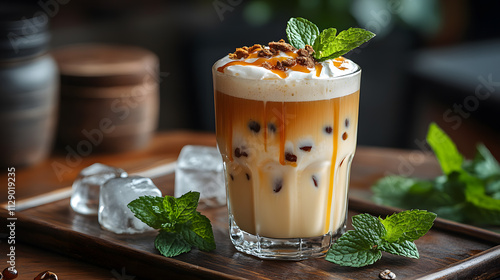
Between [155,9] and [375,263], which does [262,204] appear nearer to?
[375,263]

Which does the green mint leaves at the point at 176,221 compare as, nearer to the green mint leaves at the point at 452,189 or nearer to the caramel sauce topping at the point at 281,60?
the caramel sauce topping at the point at 281,60

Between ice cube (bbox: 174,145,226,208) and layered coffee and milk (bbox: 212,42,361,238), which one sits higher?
layered coffee and milk (bbox: 212,42,361,238)

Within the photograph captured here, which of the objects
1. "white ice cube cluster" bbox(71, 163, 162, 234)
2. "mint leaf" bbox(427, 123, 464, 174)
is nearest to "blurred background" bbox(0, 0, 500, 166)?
"mint leaf" bbox(427, 123, 464, 174)

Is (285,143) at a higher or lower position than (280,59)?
lower

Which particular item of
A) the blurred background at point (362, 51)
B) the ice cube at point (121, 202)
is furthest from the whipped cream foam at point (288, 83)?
the blurred background at point (362, 51)

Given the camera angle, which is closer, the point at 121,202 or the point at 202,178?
the point at 121,202

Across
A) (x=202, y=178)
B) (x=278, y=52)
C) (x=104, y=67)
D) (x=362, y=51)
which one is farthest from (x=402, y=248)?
(x=362, y=51)

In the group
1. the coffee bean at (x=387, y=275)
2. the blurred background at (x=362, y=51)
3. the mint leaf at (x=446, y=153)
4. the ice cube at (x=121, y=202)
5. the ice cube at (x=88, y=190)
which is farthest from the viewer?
the blurred background at (x=362, y=51)

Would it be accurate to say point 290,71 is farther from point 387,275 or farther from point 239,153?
point 387,275

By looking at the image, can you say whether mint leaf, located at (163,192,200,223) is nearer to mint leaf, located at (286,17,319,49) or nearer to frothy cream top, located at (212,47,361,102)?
frothy cream top, located at (212,47,361,102)
